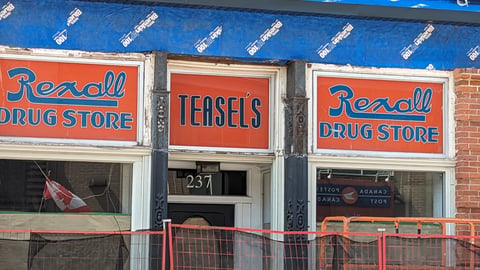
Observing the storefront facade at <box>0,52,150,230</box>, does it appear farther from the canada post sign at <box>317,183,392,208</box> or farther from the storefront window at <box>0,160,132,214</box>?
the canada post sign at <box>317,183,392,208</box>

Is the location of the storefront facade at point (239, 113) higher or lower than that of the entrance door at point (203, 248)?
higher

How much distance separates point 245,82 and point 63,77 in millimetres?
2259

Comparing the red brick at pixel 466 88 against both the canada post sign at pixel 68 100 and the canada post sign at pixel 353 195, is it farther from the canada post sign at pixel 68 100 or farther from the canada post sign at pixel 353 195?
the canada post sign at pixel 68 100

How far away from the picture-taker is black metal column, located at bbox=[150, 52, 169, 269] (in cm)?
1032

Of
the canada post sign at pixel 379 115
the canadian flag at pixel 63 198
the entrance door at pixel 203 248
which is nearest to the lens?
the entrance door at pixel 203 248

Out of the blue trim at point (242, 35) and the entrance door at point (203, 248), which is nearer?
the entrance door at point (203, 248)

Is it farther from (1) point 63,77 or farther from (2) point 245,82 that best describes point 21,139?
(2) point 245,82

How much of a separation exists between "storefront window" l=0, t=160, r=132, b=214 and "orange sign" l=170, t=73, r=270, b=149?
2.98 feet

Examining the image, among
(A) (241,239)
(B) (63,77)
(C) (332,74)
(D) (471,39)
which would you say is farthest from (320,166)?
(B) (63,77)

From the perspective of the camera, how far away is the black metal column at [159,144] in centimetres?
1032

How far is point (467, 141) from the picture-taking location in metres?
11.3

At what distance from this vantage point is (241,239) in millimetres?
9672

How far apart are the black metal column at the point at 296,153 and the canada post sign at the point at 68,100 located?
188cm

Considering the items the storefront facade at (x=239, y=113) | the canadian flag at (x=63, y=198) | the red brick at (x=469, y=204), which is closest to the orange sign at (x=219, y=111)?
the storefront facade at (x=239, y=113)
